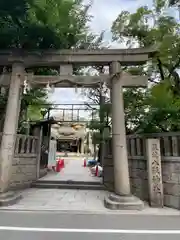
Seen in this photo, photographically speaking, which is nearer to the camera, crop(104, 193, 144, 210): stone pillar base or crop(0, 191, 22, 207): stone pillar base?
crop(104, 193, 144, 210): stone pillar base

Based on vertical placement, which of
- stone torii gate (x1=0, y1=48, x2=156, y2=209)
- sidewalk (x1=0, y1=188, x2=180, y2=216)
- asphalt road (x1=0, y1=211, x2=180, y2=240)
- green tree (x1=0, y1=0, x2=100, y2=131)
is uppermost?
green tree (x1=0, y1=0, x2=100, y2=131)

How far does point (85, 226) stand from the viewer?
388 cm

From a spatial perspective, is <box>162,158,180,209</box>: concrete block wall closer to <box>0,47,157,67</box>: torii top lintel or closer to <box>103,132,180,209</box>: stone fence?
<box>103,132,180,209</box>: stone fence

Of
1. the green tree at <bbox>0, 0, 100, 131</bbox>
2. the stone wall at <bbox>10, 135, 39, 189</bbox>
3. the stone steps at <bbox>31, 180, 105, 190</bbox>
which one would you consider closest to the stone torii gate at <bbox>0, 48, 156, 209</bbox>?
the green tree at <bbox>0, 0, 100, 131</bbox>

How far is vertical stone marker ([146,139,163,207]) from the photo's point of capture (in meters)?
5.35

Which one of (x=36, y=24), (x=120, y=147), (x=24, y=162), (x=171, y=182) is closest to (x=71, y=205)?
(x=120, y=147)

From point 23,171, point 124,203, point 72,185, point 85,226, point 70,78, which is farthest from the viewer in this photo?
point 72,185

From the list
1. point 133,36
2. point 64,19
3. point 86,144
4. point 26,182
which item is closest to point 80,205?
point 26,182

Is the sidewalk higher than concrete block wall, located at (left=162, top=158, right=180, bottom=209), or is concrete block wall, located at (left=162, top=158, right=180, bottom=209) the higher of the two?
concrete block wall, located at (left=162, top=158, right=180, bottom=209)

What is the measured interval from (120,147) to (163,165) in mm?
1294

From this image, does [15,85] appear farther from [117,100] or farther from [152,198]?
[152,198]

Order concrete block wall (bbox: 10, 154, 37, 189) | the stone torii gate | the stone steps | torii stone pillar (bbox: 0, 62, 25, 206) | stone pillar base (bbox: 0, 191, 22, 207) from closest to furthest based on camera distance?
stone pillar base (bbox: 0, 191, 22, 207) → torii stone pillar (bbox: 0, 62, 25, 206) → the stone torii gate → concrete block wall (bbox: 10, 154, 37, 189) → the stone steps

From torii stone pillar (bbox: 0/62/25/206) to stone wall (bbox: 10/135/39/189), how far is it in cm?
151

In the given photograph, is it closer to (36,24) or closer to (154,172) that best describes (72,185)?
(154,172)
